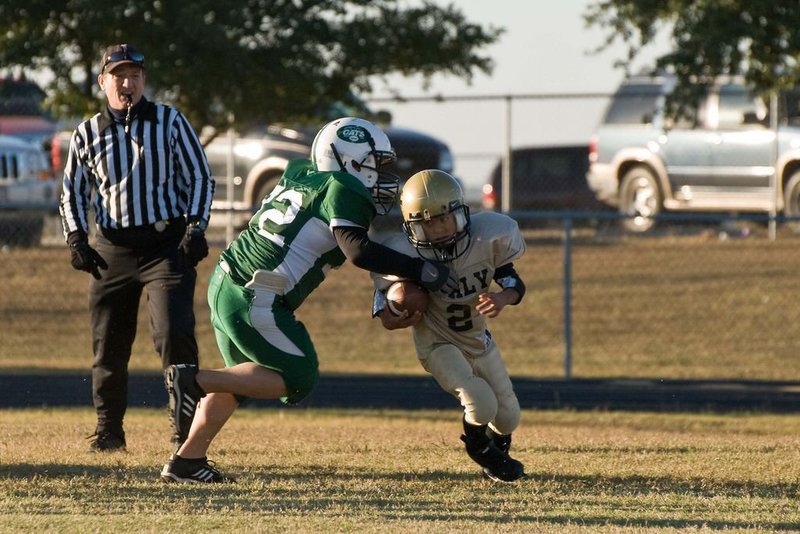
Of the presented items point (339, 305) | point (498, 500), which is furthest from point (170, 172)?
point (339, 305)

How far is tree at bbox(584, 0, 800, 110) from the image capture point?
36.1 ft

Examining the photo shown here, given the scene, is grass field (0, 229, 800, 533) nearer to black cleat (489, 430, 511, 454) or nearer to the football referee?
black cleat (489, 430, 511, 454)

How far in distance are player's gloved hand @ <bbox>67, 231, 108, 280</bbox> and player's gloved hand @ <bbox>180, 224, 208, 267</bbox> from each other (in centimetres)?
50

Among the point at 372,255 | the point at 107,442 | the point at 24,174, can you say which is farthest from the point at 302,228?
the point at 24,174

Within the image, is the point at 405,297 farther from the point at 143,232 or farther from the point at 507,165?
the point at 507,165

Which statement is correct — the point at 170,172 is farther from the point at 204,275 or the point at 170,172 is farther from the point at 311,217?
the point at 204,275

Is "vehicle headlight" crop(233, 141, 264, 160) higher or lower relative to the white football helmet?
higher

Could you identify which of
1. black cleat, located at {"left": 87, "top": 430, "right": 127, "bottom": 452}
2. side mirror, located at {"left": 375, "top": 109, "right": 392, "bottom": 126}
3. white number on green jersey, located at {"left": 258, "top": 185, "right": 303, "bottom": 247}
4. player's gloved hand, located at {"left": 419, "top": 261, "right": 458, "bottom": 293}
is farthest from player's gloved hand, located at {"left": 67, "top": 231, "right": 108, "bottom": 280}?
side mirror, located at {"left": 375, "top": 109, "right": 392, "bottom": 126}

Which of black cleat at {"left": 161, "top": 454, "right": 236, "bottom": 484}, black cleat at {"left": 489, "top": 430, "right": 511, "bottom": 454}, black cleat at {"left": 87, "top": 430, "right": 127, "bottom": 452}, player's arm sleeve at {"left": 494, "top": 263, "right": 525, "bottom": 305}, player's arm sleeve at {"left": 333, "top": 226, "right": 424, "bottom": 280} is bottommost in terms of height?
black cleat at {"left": 87, "top": 430, "right": 127, "bottom": 452}

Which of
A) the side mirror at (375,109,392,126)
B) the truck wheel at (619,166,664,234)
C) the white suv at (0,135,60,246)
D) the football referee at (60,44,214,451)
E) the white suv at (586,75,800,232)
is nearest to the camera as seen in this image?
the football referee at (60,44,214,451)

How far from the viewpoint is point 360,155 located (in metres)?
6.23

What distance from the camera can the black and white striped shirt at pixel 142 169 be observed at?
7.38m

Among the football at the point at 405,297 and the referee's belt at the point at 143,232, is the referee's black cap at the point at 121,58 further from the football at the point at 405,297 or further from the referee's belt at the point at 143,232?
the football at the point at 405,297

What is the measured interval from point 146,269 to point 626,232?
10.8m
